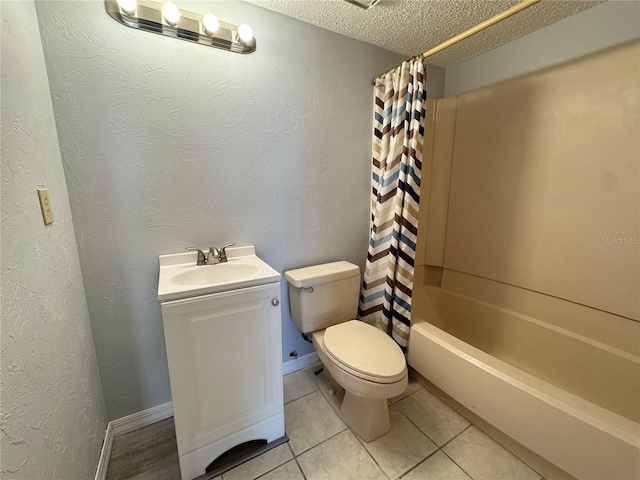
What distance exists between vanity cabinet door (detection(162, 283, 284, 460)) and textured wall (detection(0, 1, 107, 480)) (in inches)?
12.2

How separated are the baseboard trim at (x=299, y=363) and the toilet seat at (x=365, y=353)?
19.2 inches

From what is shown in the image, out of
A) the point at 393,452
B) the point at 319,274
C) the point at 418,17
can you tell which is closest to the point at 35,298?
the point at 319,274

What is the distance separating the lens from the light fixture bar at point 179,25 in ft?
3.47

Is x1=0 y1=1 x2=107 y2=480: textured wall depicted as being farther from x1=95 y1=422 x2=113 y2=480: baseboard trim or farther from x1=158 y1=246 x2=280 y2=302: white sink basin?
x1=158 y1=246 x2=280 y2=302: white sink basin

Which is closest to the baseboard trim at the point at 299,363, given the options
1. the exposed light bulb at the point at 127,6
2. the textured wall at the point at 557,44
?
the exposed light bulb at the point at 127,6

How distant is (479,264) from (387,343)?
101 centimetres

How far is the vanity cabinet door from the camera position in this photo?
1.02 m

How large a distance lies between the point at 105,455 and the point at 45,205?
1138mm

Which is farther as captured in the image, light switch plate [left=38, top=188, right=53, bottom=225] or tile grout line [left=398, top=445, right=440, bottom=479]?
tile grout line [left=398, top=445, right=440, bottom=479]

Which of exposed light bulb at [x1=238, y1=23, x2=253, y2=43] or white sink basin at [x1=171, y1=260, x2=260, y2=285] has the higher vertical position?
exposed light bulb at [x1=238, y1=23, x2=253, y2=43]

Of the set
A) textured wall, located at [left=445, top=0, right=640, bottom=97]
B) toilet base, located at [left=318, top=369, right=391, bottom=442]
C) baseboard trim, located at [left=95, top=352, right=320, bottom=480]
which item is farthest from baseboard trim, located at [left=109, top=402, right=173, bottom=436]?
textured wall, located at [left=445, top=0, right=640, bottom=97]

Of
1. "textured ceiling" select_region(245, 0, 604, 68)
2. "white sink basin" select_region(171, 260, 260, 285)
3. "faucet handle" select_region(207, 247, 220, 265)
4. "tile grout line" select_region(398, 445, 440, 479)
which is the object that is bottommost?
"tile grout line" select_region(398, 445, 440, 479)

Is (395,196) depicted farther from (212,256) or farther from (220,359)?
(220,359)

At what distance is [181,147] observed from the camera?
4.10 feet
